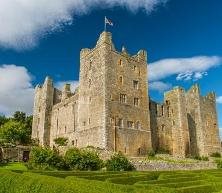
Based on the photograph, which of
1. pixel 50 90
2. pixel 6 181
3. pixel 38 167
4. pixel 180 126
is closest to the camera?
pixel 6 181

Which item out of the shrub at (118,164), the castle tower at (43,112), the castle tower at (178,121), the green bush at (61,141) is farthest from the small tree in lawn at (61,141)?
the shrub at (118,164)

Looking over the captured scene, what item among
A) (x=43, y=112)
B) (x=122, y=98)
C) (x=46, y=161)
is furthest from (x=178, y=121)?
(x=46, y=161)

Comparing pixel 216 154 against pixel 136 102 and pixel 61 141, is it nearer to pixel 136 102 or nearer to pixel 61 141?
pixel 136 102

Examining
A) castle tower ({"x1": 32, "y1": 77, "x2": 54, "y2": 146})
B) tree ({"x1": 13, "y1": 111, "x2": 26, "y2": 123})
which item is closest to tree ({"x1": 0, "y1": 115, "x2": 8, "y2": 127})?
tree ({"x1": 13, "y1": 111, "x2": 26, "y2": 123})

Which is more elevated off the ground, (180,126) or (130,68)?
(130,68)

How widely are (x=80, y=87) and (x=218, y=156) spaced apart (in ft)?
94.0

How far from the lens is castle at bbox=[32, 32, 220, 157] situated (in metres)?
42.0

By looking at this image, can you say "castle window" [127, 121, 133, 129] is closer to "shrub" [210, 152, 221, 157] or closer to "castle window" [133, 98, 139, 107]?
"castle window" [133, 98, 139, 107]

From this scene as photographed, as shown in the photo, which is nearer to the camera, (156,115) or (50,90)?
(156,115)

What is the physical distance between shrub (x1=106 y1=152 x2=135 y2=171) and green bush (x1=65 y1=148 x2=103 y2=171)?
4.04 feet

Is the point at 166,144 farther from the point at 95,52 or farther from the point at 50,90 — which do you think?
the point at 50,90

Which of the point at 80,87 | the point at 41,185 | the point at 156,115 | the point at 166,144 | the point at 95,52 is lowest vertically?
the point at 41,185

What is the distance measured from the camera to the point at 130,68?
152ft

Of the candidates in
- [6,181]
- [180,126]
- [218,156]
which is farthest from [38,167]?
[218,156]
